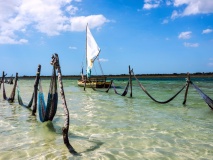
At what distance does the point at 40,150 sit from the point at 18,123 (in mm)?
3850

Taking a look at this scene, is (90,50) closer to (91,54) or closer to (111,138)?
(91,54)

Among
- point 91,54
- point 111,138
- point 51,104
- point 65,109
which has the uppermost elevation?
point 91,54

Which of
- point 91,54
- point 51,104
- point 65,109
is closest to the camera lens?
point 65,109

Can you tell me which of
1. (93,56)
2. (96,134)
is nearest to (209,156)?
(96,134)

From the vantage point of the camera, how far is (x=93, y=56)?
106 ft

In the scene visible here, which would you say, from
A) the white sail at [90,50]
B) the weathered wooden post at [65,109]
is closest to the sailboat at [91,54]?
the white sail at [90,50]

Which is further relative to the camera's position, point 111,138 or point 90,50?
point 90,50

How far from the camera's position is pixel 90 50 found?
109 feet

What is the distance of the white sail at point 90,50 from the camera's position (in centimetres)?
3225

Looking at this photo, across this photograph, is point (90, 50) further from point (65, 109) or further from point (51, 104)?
point (65, 109)

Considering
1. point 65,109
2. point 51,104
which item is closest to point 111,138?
point 65,109

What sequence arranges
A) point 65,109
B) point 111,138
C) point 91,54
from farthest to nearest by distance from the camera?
point 91,54 < point 111,138 < point 65,109

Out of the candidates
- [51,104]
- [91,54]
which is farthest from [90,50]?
[51,104]

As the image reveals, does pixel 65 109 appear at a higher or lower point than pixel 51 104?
higher
